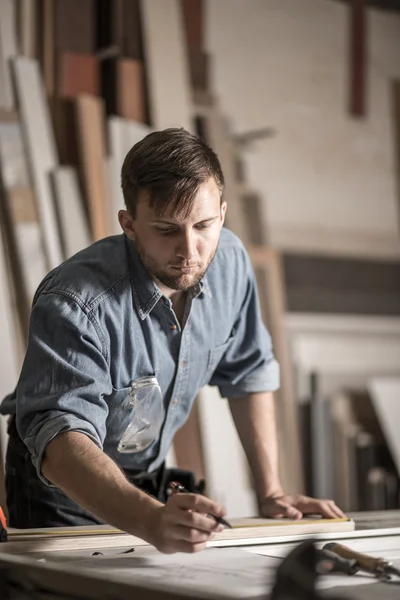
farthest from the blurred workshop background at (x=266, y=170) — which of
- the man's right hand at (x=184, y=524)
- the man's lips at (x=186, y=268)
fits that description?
the man's right hand at (x=184, y=524)

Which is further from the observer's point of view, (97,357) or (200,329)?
(200,329)

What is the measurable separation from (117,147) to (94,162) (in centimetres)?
13

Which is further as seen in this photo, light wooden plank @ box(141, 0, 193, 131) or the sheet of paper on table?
light wooden plank @ box(141, 0, 193, 131)

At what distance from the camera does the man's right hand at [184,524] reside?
1.22m

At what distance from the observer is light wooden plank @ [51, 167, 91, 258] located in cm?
317

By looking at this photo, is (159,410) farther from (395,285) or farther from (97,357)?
(395,285)

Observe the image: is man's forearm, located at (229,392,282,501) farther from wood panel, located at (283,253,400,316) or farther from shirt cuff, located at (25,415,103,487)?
wood panel, located at (283,253,400,316)

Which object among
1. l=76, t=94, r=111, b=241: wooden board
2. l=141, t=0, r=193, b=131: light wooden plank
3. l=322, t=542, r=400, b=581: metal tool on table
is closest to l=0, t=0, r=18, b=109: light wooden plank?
l=76, t=94, r=111, b=241: wooden board

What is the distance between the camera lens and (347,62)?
14.5 feet

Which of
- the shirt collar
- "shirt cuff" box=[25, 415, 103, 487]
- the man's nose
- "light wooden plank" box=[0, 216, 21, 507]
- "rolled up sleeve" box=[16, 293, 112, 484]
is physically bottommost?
"light wooden plank" box=[0, 216, 21, 507]

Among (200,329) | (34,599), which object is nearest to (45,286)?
(200,329)

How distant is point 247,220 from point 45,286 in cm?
234

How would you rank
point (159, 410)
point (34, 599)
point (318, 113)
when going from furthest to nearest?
point (318, 113) < point (159, 410) < point (34, 599)

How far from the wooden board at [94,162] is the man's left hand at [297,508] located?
1594mm
